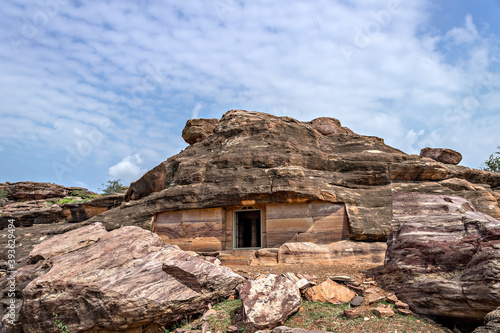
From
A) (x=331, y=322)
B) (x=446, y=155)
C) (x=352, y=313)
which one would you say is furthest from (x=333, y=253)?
(x=446, y=155)

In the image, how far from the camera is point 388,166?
46.9 ft

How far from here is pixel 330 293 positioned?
849 cm

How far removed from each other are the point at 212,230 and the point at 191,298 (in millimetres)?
5406

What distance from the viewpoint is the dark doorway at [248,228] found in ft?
49.6

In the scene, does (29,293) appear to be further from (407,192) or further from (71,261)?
(407,192)

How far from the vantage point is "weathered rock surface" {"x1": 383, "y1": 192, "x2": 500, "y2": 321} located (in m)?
7.01

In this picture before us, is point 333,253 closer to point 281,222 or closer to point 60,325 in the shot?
point 281,222

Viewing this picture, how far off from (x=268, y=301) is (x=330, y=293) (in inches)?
64.5

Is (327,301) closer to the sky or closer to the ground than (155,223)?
closer to the ground

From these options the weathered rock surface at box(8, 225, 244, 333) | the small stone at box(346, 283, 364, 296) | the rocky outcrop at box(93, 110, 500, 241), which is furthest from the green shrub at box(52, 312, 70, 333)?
the small stone at box(346, 283, 364, 296)

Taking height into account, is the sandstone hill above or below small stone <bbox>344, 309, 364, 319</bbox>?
above

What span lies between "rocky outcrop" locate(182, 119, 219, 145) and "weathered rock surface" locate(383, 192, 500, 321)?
13304mm

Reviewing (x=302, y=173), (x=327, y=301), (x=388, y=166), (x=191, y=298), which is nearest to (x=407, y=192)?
(x=388, y=166)

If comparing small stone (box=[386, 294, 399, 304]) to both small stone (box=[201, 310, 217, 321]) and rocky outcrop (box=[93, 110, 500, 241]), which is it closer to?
small stone (box=[201, 310, 217, 321])
